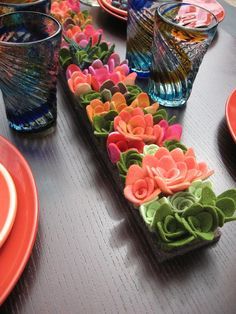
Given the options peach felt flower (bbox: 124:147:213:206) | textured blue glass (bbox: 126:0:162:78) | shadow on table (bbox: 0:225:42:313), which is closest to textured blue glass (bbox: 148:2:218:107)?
textured blue glass (bbox: 126:0:162:78)

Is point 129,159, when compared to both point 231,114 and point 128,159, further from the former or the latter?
point 231,114

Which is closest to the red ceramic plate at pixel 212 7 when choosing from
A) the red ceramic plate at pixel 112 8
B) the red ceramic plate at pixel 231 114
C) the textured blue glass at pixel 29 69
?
the red ceramic plate at pixel 112 8

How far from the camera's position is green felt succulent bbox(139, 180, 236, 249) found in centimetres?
25

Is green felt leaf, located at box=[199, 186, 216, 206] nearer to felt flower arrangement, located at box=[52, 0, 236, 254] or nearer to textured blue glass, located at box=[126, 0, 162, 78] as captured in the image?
felt flower arrangement, located at box=[52, 0, 236, 254]

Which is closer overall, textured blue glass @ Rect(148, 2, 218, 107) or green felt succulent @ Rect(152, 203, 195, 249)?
green felt succulent @ Rect(152, 203, 195, 249)

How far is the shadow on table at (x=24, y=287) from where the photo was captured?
236 millimetres

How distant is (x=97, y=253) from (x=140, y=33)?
0.94 feet

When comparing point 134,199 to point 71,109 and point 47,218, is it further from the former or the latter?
point 71,109

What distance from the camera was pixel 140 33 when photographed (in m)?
0.44

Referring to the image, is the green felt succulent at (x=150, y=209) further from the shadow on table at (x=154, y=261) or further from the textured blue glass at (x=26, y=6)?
the textured blue glass at (x=26, y=6)

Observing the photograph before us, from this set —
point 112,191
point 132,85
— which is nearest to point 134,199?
point 112,191

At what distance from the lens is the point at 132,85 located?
38 centimetres

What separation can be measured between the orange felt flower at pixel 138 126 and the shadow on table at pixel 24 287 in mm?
125

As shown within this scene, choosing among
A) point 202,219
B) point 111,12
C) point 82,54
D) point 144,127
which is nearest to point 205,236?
point 202,219
